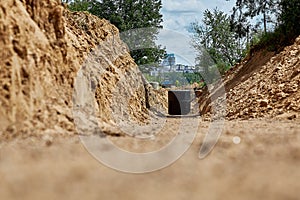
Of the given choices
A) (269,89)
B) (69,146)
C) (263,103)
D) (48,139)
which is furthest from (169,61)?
(69,146)

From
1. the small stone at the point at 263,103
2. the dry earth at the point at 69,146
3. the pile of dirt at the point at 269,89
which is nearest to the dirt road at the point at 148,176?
the dry earth at the point at 69,146

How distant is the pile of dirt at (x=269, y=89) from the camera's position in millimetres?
13758

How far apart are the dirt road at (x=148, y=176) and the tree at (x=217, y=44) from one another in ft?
98.0

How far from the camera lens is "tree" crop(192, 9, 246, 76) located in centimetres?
3634

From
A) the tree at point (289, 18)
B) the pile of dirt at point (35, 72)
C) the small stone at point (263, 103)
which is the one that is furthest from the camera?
the tree at point (289, 18)

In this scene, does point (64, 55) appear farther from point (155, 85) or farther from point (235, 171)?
point (155, 85)

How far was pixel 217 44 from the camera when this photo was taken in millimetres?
37812

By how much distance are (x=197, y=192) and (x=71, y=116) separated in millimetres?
3586

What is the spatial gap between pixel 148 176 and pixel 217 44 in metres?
34.2

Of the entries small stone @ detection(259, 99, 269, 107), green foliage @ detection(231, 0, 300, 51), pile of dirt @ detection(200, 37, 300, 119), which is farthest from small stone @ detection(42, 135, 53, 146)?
green foliage @ detection(231, 0, 300, 51)

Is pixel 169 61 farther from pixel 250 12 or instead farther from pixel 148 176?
pixel 148 176

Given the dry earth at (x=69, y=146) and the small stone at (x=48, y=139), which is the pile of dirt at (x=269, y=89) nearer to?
the dry earth at (x=69, y=146)

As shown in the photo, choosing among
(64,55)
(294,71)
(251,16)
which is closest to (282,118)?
(294,71)

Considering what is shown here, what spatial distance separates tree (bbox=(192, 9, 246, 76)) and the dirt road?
29.9 m
